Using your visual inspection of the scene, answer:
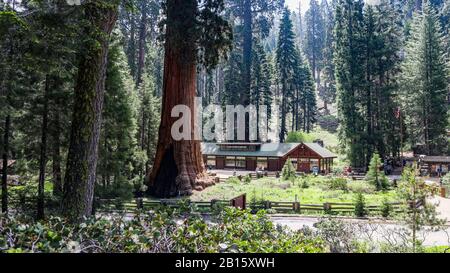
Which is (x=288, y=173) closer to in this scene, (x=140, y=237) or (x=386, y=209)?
(x=386, y=209)

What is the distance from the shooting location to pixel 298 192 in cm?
2836

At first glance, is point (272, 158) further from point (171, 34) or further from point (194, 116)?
point (171, 34)

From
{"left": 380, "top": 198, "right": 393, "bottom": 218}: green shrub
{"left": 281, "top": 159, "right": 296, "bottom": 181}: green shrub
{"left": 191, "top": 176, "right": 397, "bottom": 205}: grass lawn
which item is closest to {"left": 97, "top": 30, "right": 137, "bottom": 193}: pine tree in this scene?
{"left": 191, "top": 176, "right": 397, "bottom": 205}: grass lawn

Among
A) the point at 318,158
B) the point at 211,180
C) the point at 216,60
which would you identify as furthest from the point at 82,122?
the point at 318,158

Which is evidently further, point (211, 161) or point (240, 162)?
point (211, 161)

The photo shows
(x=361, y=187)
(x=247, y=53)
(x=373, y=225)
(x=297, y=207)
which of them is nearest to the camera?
A: (x=373, y=225)

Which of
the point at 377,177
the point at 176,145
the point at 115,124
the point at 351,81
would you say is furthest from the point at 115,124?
the point at 351,81

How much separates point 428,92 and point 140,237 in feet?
162

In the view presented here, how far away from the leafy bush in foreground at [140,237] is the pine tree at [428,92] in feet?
153

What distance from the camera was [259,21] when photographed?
55.6 meters

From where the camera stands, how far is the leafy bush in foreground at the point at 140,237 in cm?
411

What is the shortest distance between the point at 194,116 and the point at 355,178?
17.8 m

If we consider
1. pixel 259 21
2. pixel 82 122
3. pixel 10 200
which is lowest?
pixel 10 200

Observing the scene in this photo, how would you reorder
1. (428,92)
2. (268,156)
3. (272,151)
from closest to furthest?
1. (268,156)
2. (272,151)
3. (428,92)
